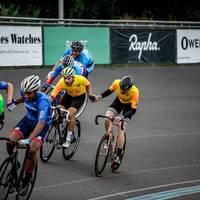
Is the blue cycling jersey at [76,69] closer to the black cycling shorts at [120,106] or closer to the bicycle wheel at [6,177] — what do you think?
the black cycling shorts at [120,106]

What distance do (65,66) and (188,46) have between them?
15.3m

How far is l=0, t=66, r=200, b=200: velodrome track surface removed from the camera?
442 inches

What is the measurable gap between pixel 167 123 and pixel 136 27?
35.4 feet

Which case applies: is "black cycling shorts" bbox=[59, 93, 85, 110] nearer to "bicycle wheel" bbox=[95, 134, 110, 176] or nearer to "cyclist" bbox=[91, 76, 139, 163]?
"cyclist" bbox=[91, 76, 139, 163]

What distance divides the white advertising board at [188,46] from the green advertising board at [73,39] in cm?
384

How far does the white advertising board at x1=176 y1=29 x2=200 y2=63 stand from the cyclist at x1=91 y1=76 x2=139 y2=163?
16.0 meters

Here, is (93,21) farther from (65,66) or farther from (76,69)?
(65,66)

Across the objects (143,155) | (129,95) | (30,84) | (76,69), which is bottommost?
(143,155)

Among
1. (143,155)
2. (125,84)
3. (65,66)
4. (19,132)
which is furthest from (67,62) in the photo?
(19,132)

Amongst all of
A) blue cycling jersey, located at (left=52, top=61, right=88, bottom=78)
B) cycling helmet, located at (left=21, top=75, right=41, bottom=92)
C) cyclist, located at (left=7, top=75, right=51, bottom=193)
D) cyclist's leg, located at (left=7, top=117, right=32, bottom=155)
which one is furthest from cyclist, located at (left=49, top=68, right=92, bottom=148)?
cycling helmet, located at (left=21, top=75, right=41, bottom=92)

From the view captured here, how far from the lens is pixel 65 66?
14.8m

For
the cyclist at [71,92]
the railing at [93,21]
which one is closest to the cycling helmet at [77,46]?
the cyclist at [71,92]

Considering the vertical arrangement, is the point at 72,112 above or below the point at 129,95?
below

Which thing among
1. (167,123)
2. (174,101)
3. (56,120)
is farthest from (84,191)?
(174,101)
